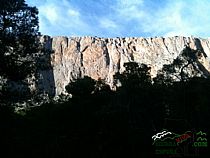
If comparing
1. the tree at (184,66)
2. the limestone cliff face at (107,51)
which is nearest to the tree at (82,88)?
the tree at (184,66)

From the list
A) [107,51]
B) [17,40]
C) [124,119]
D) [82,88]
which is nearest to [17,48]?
[17,40]

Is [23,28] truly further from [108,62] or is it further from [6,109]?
[108,62]

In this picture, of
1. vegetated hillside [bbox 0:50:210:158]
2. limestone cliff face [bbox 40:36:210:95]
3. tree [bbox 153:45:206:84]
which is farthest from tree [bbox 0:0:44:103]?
limestone cliff face [bbox 40:36:210:95]

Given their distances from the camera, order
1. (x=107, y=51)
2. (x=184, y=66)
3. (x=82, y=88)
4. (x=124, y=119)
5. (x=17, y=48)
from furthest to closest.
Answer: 1. (x=107, y=51)
2. (x=82, y=88)
3. (x=124, y=119)
4. (x=184, y=66)
5. (x=17, y=48)

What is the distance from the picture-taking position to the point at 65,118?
36750 mm

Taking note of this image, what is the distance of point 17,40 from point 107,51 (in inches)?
3915

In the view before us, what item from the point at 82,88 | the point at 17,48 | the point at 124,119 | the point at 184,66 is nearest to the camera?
the point at 17,48

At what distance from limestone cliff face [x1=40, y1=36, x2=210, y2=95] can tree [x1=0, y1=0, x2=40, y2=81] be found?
89354mm

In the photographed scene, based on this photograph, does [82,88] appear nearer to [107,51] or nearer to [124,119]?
[124,119]

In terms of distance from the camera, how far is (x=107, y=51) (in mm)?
115188

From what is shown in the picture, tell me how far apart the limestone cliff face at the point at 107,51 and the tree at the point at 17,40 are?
89.4m

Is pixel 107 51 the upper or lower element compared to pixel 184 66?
upper

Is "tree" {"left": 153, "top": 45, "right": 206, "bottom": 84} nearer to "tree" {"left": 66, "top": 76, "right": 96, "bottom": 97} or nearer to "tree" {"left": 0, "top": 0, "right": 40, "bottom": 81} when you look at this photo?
"tree" {"left": 66, "top": 76, "right": 96, "bottom": 97}

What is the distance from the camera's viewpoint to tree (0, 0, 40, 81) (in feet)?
50.3
